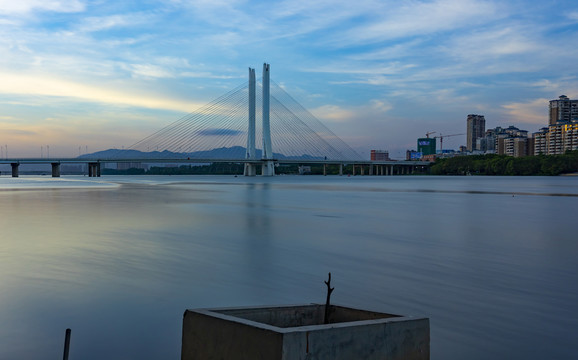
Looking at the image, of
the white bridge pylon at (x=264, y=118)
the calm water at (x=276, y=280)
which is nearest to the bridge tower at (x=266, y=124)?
the white bridge pylon at (x=264, y=118)

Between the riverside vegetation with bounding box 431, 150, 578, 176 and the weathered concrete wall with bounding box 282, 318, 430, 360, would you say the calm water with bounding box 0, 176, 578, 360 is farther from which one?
the riverside vegetation with bounding box 431, 150, 578, 176

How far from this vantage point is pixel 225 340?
396 centimetres

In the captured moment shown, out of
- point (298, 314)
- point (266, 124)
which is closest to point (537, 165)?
point (266, 124)

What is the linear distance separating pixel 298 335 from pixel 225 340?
2.02 ft

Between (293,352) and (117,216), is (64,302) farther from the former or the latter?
(117,216)

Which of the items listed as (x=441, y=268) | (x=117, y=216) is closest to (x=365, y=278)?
(x=441, y=268)

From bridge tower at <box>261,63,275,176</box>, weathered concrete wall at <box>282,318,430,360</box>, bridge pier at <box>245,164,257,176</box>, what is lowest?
bridge pier at <box>245,164,257,176</box>

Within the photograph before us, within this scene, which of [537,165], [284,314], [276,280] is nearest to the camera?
[284,314]

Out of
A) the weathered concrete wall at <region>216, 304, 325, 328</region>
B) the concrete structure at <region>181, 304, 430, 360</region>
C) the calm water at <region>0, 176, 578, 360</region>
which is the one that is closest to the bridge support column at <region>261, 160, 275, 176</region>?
the calm water at <region>0, 176, 578, 360</region>

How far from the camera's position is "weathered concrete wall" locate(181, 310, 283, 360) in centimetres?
371

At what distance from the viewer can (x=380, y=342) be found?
408 cm

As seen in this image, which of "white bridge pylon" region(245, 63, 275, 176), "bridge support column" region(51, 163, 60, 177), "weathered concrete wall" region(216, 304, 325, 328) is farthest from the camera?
"bridge support column" region(51, 163, 60, 177)

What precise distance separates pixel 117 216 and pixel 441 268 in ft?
59.0

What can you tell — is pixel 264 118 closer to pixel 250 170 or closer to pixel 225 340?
pixel 250 170
